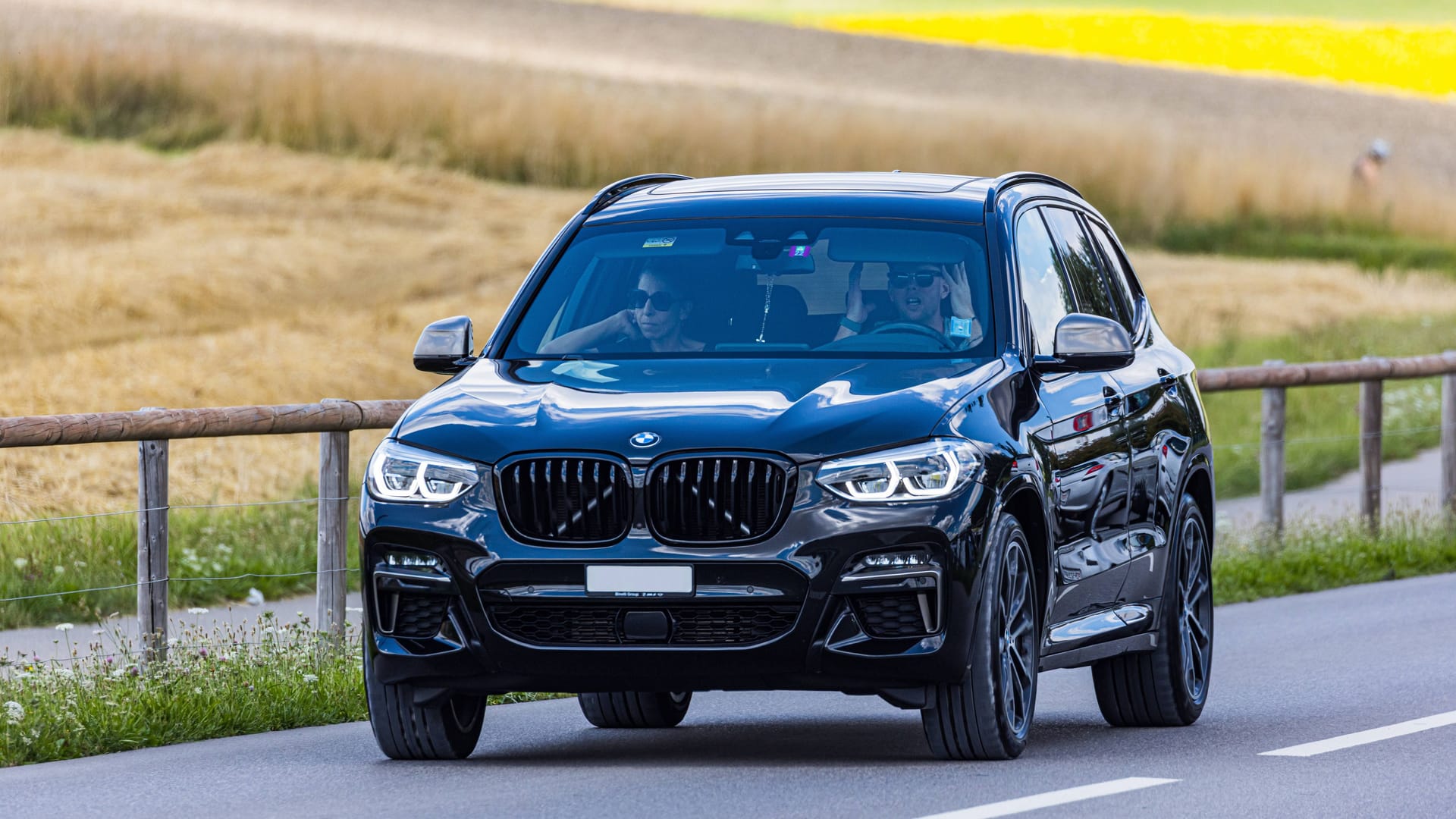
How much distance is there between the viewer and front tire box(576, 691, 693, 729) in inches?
430

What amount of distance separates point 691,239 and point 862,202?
597 mm

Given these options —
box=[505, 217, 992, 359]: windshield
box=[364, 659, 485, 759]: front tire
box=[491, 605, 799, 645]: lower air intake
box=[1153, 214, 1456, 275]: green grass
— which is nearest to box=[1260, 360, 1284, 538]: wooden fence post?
box=[505, 217, 992, 359]: windshield

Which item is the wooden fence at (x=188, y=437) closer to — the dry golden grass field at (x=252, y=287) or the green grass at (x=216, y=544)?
the green grass at (x=216, y=544)

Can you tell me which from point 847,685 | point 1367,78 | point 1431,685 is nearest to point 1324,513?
point 1431,685

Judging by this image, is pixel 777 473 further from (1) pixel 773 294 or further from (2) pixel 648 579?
(1) pixel 773 294

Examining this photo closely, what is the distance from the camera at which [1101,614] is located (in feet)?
34.0

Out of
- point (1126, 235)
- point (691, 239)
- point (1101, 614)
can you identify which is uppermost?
point (691, 239)

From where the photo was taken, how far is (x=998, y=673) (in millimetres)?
9203

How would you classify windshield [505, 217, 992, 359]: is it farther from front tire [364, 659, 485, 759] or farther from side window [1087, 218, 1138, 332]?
side window [1087, 218, 1138, 332]

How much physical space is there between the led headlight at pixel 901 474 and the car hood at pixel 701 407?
0.14 feet

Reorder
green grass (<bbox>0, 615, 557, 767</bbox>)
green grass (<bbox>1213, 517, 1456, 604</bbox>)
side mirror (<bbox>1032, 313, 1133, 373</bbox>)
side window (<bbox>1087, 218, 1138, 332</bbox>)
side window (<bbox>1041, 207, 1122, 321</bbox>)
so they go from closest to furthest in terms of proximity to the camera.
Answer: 1. side mirror (<bbox>1032, 313, 1133, 373</bbox>)
2. green grass (<bbox>0, 615, 557, 767</bbox>)
3. side window (<bbox>1041, 207, 1122, 321</bbox>)
4. side window (<bbox>1087, 218, 1138, 332</bbox>)
5. green grass (<bbox>1213, 517, 1456, 604</bbox>)

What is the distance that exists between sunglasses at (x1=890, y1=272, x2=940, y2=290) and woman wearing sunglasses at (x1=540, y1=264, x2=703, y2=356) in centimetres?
67

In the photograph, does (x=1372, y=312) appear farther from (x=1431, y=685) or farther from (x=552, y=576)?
(x=552, y=576)

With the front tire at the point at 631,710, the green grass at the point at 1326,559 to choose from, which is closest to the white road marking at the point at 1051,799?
the front tire at the point at 631,710
